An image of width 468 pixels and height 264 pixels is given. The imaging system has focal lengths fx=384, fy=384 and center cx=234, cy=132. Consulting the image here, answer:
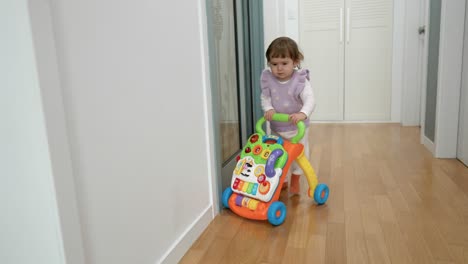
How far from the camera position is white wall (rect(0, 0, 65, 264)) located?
755mm

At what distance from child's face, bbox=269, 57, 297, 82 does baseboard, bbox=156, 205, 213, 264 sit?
779mm

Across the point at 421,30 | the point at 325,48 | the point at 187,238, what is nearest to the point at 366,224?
the point at 187,238

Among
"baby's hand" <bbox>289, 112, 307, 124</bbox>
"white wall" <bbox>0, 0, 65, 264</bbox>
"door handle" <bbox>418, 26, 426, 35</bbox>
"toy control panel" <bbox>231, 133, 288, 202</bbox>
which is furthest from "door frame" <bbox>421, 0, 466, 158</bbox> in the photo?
"white wall" <bbox>0, 0, 65, 264</bbox>

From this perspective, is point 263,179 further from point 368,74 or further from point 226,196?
point 368,74

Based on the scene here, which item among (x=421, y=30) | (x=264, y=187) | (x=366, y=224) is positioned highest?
(x=421, y=30)

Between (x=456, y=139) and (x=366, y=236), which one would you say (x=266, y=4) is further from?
(x=366, y=236)

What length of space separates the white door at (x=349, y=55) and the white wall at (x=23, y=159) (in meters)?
3.69

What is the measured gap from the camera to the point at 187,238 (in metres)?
1.54

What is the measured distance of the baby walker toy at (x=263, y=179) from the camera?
1.73 metres

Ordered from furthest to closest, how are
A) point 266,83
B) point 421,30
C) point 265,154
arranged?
point 421,30, point 266,83, point 265,154

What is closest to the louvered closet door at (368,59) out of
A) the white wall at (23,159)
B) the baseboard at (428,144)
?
the baseboard at (428,144)

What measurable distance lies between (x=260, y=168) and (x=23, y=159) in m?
1.13

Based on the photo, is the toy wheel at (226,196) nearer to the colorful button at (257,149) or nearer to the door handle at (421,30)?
the colorful button at (257,149)

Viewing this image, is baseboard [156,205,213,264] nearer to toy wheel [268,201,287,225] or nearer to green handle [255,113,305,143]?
toy wheel [268,201,287,225]
